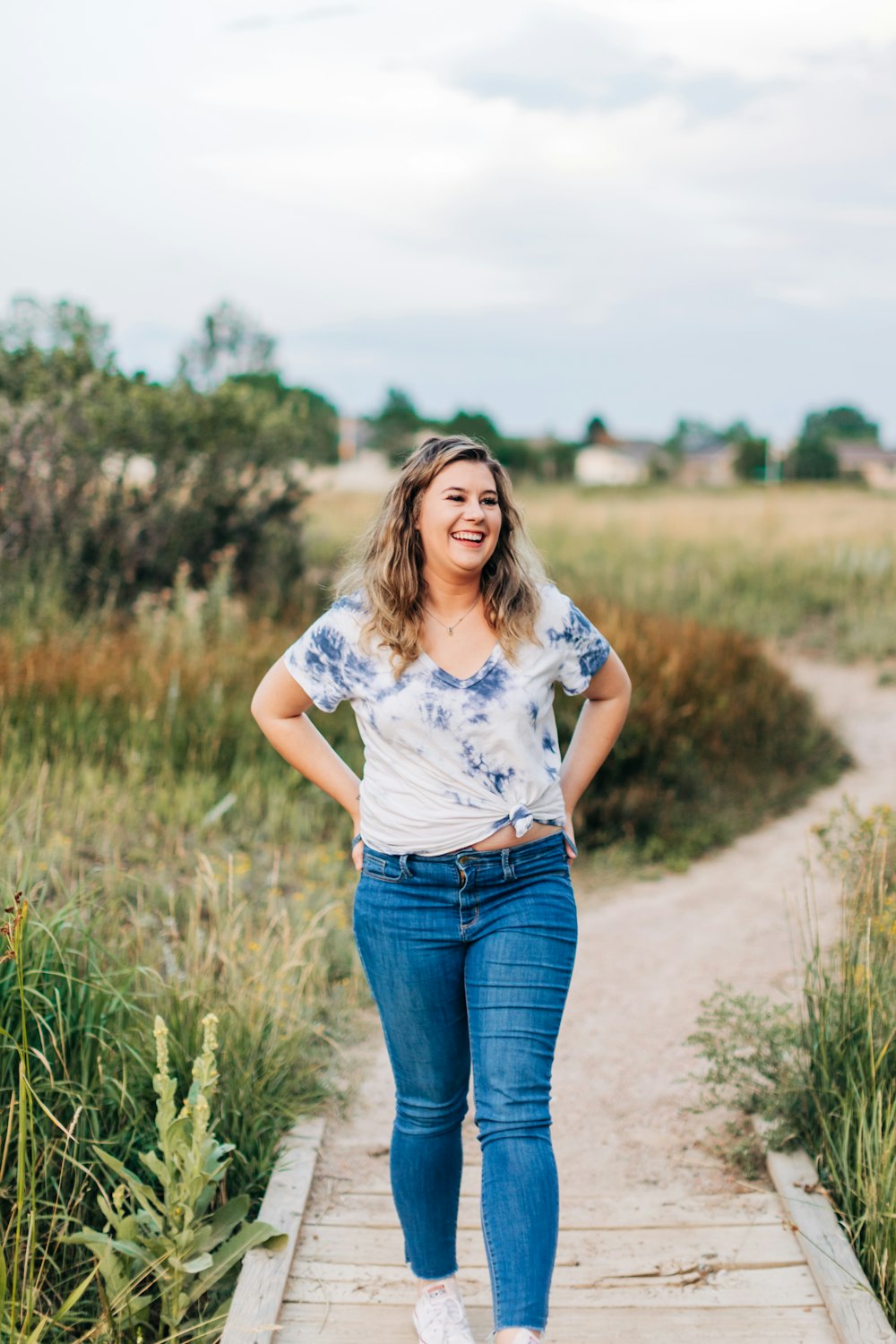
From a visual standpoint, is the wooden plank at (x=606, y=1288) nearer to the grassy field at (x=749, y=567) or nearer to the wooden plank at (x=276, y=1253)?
the wooden plank at (x=276, y=1253)

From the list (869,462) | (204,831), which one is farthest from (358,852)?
(869,462)

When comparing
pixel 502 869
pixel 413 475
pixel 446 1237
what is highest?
pixel 413 475

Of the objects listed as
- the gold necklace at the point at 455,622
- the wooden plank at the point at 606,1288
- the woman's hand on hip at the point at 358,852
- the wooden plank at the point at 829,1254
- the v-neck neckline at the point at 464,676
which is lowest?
the wooden plank at the point at 606,1288

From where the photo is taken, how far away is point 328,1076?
3980 mm

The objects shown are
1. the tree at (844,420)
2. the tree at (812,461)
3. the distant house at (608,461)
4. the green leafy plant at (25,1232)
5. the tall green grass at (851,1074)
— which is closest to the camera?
the green leafy plant at (25,1232)

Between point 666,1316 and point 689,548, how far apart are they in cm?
1278

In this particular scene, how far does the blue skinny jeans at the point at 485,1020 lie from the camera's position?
2209 mm

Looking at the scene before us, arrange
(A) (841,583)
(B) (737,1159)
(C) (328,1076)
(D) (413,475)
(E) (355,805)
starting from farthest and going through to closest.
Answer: (A) (841,583) → (C) (328,1076) → (B) (737,1159) → (E) (355,805) → (D) (413,475)

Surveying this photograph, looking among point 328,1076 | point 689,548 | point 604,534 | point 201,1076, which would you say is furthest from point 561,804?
point 604,534

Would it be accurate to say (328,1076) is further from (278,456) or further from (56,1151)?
(278,456)

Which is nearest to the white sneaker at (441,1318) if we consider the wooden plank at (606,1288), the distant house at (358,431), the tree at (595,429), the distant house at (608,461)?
the wooden plank at (606,1288)

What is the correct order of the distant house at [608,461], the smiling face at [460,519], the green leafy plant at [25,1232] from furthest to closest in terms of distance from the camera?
the distant house at [608,461], the smiling face at [460,519], the green leafy plant at [25,1232]

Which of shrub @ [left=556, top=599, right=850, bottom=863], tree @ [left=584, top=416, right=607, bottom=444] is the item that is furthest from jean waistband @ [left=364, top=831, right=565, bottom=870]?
tree @ [left=584, top=416, right=607, bottom=444]

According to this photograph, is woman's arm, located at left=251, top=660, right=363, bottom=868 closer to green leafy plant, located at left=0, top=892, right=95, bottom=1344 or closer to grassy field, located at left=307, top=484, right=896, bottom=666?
green leafy plant, located at left=0, top=892, right=95, bottom=1344
